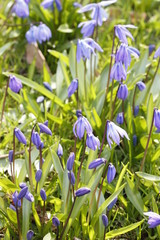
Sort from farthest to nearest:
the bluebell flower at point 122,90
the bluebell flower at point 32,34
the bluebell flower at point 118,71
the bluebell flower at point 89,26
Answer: the bluebell flower at point 32,34
the bluebell flower at point 89,26
the bluebell flower at point 122,90
the bluebell flower at point 118,71

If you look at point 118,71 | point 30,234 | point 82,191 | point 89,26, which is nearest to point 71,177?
point 82,191

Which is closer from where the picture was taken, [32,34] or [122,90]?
[122,90]

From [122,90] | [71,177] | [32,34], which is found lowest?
[71,177]

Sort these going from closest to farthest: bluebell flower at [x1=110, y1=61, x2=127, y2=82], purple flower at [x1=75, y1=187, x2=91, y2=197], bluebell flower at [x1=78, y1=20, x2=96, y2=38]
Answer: purple flower at [x1=75, y1=187, x2=91, y2=197] < bluebell flower at [x1=110, y1=61, x2=127, y2=82] < bluebell flower at [x1=78, y1=20, x2=96, y2=38]

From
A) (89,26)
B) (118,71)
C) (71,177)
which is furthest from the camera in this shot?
(89,26)

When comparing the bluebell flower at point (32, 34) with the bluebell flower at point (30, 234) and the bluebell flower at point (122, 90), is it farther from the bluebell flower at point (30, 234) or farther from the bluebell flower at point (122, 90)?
the bluebell flower at point (30, 234)

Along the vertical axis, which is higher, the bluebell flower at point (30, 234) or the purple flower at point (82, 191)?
the purple flower at point (82, 191)

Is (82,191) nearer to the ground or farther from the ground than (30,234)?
farther from the ground

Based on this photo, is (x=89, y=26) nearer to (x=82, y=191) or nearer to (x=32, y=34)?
(x=32, y=34)

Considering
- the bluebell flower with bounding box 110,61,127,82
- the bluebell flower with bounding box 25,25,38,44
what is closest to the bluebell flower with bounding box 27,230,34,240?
the bluebell flower with bounding box 110,61,127,82

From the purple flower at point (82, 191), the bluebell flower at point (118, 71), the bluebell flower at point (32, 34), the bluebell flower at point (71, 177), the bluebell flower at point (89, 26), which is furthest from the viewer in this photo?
the bluebell flower at point (32, 34)

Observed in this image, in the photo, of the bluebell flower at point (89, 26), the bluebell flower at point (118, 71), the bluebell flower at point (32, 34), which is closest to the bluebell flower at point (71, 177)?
the bluebell flower at point (118, 71)

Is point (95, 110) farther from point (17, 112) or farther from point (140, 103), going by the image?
point (17, 112)

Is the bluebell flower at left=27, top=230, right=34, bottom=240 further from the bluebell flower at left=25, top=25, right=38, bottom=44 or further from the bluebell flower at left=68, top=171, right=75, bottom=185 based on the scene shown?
the bluebell flower at left=25, top=25, right=38, bottom=44
